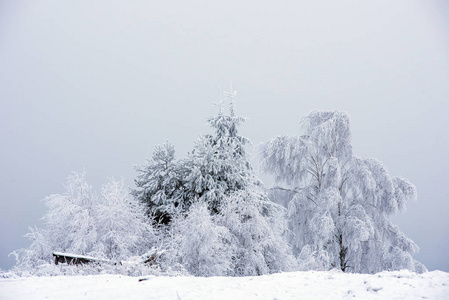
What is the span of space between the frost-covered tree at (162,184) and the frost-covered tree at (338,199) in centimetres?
485

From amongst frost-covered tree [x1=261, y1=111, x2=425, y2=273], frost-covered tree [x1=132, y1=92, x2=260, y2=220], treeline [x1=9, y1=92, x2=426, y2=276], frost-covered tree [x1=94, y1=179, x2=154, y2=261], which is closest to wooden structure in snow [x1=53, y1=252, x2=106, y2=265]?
treeline [x1=9, y1=92, x2=426, y2=276]

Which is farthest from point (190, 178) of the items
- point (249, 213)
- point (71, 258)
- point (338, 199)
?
point (338, 199)

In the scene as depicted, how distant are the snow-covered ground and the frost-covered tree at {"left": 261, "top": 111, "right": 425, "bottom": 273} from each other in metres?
8.32

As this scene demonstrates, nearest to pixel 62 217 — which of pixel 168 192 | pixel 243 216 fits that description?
pixel 168 192

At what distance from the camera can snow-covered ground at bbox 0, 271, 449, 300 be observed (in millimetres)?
6129

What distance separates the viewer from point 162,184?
18.1 meters

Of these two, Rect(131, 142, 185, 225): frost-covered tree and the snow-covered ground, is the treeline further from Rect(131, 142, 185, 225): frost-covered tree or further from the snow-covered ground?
the snow-covered ground

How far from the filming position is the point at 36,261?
49.8 ft

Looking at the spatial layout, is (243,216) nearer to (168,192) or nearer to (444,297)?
(168,192)

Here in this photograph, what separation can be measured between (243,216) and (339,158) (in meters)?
6.13

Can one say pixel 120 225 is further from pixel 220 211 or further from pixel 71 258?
pixel 220 211

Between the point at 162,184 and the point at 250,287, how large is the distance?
12045 mm

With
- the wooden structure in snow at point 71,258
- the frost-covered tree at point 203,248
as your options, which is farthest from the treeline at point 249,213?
the wooden structure in snow at point 71,258

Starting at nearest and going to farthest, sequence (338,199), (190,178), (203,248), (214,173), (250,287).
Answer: (250,287)
(203,248)
(338,199)
(190,178)
(214,173)
